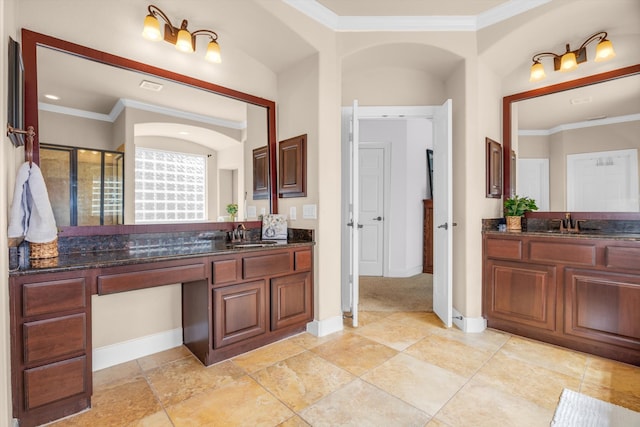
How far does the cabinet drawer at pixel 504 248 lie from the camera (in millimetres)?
2715

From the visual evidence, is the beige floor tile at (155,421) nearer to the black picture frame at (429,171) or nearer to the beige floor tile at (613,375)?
the beige floor tile at (613,375)

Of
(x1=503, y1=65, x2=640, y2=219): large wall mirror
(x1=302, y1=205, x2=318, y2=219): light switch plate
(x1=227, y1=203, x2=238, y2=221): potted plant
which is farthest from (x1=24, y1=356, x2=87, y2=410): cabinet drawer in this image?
(x1=503, y1=65, x2=640, y2=219): large wall mirror

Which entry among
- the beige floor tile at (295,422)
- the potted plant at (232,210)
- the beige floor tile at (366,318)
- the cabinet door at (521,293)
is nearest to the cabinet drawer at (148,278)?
the potted plant at (232,210)

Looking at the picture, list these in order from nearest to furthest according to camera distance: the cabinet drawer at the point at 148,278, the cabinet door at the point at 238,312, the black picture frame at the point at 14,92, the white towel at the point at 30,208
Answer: the black picture frame at the point at 14,92 → the white towel at the point at 30,208 → the cabinet drawer at the point at 148,278 → the cabinet door at the point at 238,312

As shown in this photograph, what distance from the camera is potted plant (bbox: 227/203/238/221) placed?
111 inches

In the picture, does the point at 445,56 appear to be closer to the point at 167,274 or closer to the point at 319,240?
the point at 319,240

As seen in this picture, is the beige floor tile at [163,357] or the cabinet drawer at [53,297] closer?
the cabinet drawer at [53,297]

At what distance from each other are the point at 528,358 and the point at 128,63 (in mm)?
3782

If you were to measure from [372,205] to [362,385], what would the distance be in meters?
3.44

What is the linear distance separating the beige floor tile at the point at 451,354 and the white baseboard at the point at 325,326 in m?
0.70

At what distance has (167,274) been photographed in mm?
1979

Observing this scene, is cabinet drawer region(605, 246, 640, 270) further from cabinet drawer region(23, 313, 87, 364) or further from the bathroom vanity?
cabinet drawer region(23, 313, 87, 364)

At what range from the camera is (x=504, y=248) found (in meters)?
2.80

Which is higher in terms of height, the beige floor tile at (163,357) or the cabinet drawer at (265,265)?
the cabinet drawer at (265,265)
